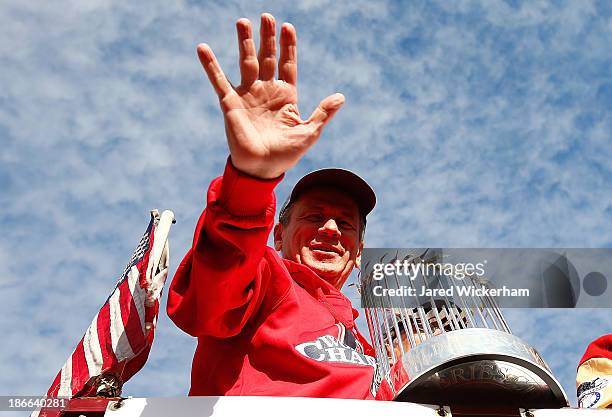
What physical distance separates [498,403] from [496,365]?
164mm

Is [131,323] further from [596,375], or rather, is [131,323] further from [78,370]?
[596,375]

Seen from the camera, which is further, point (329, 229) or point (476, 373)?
point (329, 229)

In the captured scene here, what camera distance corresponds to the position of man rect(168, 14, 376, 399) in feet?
8.18

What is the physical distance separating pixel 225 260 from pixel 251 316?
446mm

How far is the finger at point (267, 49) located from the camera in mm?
2621

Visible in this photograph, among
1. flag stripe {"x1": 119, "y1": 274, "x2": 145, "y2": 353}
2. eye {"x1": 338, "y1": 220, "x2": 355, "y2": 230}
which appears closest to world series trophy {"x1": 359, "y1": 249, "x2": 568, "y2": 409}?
flag stripe {"x1": 119, "y1": 274, "x2": 145, "y2": 353}

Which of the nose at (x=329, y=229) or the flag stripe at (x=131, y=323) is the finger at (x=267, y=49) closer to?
the flag stripe at (x=131, y=323)

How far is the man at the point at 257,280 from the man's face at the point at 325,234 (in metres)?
0.48

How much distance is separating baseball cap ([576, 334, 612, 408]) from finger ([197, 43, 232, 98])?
246cm

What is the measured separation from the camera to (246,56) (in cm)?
259

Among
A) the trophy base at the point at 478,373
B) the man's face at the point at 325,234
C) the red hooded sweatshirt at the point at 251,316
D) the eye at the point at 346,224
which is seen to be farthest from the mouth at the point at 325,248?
the trophy base at the point at 478,373

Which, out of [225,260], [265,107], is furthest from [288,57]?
[225,260]

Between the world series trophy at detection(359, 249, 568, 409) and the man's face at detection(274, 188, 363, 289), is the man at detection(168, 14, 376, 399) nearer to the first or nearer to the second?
the man's face at detection(274, 188, 363, 289)

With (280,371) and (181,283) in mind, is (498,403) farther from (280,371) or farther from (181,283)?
(181,283)
